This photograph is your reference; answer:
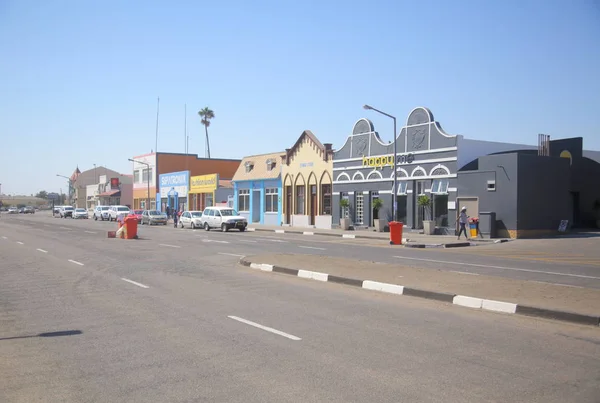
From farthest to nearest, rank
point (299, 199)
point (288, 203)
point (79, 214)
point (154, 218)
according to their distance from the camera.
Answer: point (79, 214) → point (154, 218) → point (288, 203) → point (299, 199)

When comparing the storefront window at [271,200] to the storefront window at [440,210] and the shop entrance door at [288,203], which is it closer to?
the shop entrance door at [288,203]

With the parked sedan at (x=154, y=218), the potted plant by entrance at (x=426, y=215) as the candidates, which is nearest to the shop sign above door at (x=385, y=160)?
the potted plant by entrance at (x=426, y=215)

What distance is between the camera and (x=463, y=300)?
10391mm

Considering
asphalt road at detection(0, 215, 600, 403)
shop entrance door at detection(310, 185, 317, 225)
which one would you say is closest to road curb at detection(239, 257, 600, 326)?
asphalt road at detection(0, 215, 600, 403)

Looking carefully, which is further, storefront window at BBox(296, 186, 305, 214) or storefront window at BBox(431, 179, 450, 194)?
storefront window at BBox(296, 186, 305, 214)

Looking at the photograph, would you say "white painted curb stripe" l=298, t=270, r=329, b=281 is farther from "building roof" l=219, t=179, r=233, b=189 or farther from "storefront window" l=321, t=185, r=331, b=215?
"building roof" l=219, t=179, r=233, b=189

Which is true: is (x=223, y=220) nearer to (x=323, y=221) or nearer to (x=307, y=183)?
(x=323, y=221)

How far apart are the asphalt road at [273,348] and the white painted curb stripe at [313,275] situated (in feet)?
4.10

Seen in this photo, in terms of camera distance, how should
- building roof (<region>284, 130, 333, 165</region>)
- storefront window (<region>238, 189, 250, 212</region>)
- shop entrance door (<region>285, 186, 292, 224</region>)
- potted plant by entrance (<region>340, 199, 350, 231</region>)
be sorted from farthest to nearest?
storefront window (<region>238, 189, 250, 212</region>), shop entrance door (<region>285, 186, 292, 224</region>), building roof (<region>284, 130, 333, 165</region>), potted plant by entrance (<region>340, 199, 350, 231</region>)

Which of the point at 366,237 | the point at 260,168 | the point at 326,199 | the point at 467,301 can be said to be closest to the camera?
the point at 467,301

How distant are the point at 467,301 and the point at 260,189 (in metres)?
42.5

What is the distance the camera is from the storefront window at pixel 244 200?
5450cm

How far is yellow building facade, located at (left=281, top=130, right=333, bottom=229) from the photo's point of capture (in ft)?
143

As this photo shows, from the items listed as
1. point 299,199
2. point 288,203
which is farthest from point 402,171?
point 288,203
